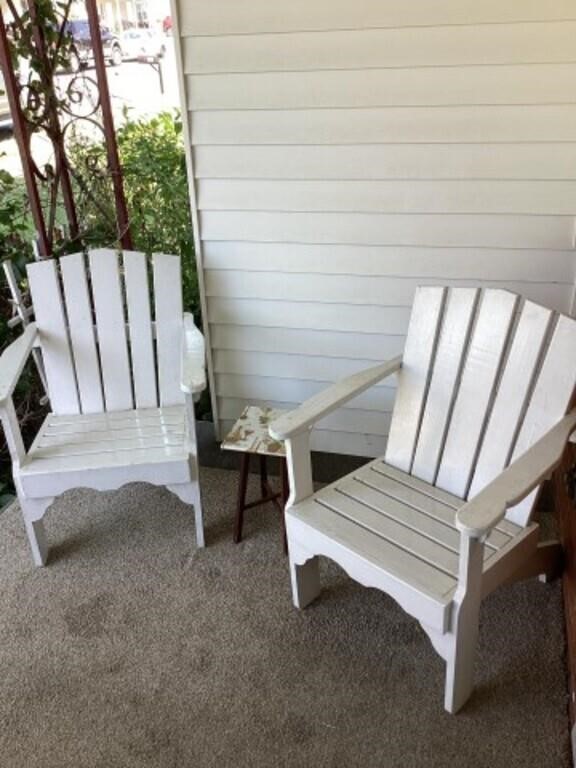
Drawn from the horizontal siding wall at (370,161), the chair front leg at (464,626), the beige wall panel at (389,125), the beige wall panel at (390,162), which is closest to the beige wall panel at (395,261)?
the horizontal siding wall at (370,161)

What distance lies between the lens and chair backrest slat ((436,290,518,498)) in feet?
6.39

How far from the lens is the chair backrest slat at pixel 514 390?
186 centimetres

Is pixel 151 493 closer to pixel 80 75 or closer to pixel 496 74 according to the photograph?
pixel 80 75

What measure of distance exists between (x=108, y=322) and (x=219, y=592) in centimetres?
100

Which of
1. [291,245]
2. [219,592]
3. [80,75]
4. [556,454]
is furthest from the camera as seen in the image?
[80,75]

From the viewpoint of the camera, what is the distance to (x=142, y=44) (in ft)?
9.36

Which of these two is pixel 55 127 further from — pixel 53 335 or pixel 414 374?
pixel 414 374

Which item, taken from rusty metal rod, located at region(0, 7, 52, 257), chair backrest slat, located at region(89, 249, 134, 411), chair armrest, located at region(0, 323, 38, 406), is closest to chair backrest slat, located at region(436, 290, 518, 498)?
chair backrest slat, located at region(89, 249, 134, 411)

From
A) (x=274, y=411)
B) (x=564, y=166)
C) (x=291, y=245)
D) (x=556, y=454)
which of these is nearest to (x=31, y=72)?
(x=291, y=245)

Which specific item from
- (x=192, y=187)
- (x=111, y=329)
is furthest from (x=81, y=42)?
(x=111, y=329)

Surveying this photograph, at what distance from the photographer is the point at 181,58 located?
229cm

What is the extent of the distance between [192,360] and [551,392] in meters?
1.09

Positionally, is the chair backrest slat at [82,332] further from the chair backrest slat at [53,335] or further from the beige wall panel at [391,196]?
the beige wall panel at [391,196]

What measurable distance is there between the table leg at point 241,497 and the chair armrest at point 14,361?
762mm
